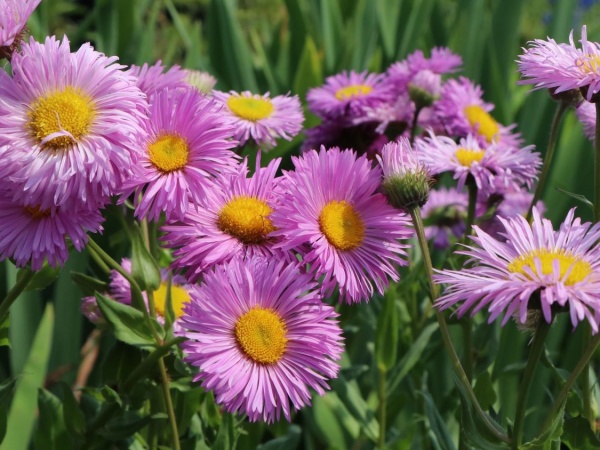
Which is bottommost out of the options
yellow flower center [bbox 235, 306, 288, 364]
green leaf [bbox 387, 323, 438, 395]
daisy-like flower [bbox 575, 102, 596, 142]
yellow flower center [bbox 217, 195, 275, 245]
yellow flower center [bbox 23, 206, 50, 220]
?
yellow flower center [bbox 235, 306, 288, 364]

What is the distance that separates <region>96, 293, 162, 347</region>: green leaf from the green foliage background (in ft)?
0.41

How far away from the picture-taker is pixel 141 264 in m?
0.66

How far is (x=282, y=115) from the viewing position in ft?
2.88

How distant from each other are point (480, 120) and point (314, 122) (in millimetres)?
334

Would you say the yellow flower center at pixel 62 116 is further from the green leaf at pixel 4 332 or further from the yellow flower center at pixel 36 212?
the green leaf at pixel 4 332

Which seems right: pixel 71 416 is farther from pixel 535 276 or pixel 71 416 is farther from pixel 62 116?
pixel 535 276

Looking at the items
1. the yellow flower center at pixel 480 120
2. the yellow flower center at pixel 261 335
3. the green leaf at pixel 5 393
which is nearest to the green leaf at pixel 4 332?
the green leaf at pixel 5 393

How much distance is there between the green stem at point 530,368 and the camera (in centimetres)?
53

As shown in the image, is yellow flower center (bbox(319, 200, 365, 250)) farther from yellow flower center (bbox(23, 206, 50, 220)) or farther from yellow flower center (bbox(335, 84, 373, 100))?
yellow flower center (bbox(335, 84, 373, 100))

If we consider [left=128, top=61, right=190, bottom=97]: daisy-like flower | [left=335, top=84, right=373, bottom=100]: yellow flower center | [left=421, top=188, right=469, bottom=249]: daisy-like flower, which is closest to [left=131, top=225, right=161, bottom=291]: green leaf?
[left=128, top=61, right=190, bottom=97]: daisy-like flower

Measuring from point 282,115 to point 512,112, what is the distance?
77 centimetres

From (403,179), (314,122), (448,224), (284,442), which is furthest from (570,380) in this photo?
(314,122)

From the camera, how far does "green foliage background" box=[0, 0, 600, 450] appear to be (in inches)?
38.4

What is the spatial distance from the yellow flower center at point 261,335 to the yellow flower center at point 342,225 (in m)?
0.07
